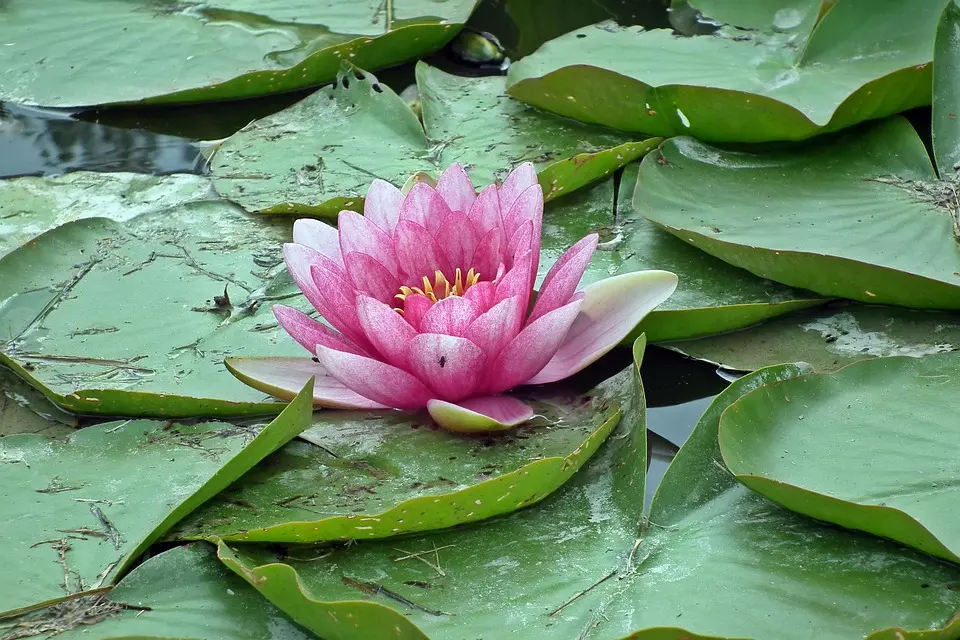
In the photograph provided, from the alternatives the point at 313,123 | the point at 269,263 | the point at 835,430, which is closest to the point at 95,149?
the point at 313,123

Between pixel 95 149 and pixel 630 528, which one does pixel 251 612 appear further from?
pixel 95 149

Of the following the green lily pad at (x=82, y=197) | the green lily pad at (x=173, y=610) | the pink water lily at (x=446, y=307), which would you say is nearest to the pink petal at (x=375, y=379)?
the pink water lily at (x=446, y=307)

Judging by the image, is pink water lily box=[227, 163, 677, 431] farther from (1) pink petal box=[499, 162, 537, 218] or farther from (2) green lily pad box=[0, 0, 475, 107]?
(2) green lily pad box=[0, 0, 475, 107]

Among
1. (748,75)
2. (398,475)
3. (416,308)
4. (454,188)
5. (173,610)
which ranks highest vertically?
(748,75)

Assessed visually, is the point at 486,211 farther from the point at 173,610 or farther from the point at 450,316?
the point at 173,610

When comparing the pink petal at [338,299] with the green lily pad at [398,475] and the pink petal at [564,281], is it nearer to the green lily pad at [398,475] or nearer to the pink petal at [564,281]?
the green lily pad at [398,475]

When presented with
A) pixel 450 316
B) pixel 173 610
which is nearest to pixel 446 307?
pixel 450 316
